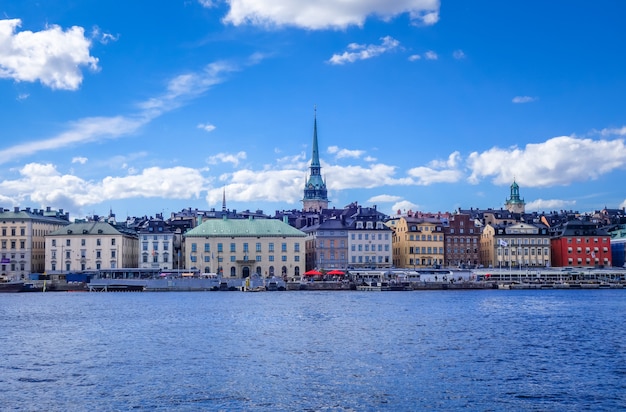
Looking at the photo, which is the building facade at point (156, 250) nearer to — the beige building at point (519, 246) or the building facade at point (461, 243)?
the building facade at point (461, 243)

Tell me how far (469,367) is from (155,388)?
14539 mm

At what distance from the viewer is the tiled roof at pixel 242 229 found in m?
127

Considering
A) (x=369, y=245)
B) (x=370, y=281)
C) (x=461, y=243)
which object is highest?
(x=461, y=243)

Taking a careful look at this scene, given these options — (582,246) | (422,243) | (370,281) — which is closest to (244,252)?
(370,281)

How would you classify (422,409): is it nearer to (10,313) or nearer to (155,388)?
(155,388)

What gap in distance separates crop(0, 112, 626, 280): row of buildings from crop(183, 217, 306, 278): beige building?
0.15 meters

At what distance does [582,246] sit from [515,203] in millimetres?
55788

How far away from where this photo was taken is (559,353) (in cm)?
4353

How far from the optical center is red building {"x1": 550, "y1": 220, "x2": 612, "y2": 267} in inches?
5487

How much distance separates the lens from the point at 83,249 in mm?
126062

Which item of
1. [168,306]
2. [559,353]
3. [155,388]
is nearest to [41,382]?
[155,388]

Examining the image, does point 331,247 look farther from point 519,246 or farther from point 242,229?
point 519,246

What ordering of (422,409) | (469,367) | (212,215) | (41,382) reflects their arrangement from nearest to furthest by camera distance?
(422,409) < (41,382) < (469,367) < (212,215)

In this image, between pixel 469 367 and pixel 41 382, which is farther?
pixel 469 367
